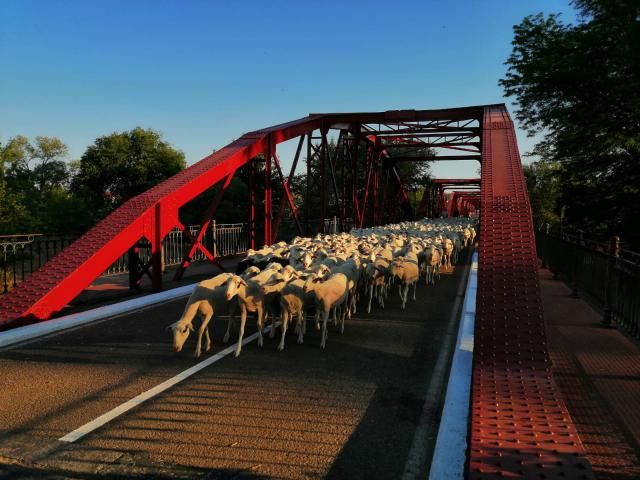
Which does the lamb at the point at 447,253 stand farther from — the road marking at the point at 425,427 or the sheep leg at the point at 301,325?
the sheep leg at the point at 301,325

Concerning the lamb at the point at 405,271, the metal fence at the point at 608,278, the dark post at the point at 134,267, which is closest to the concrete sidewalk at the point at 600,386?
the metal fence at the point at 608,278

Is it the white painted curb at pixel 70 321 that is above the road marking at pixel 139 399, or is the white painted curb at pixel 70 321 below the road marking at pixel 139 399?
above

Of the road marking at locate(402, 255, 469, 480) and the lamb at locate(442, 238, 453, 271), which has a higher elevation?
the lamb at locate(442, 238, 453, 271)

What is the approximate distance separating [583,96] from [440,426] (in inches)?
613

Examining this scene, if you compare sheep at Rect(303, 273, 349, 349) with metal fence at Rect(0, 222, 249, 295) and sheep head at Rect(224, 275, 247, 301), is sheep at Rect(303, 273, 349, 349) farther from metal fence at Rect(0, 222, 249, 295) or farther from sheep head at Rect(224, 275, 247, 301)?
metal fence at Rect(0, 222, 249, 295)

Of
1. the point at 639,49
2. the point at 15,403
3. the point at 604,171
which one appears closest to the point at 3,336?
the point at 15,403

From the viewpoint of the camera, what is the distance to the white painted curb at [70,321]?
689 cm

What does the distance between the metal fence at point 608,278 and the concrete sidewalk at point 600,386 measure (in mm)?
312

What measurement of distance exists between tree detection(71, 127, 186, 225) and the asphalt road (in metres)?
28.0

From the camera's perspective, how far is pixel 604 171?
57.8 ft

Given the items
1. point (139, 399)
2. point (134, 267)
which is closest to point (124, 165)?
point (134, 267)

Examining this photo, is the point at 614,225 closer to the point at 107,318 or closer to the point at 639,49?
the point at 639,49

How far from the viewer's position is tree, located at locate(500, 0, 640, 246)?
47.9 ft

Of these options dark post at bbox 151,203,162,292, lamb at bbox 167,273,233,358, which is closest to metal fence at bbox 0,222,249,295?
dark post at bbox 151,203,162,292
